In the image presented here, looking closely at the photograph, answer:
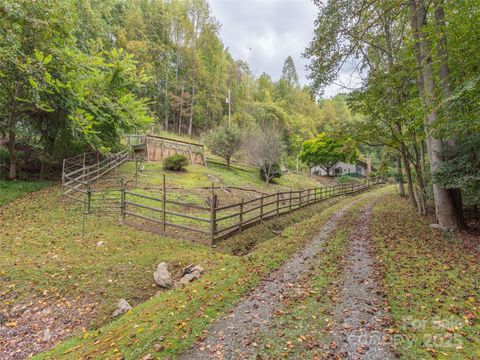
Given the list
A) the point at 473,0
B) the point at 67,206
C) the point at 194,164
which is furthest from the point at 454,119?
the point at 194,164

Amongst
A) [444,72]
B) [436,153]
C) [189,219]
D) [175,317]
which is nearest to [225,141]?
[189,219]

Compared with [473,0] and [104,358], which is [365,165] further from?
[104,358]

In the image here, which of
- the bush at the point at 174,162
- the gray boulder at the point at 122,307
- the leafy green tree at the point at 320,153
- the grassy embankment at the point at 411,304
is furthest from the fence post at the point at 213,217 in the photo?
the leafy green tree at the point at 320,153

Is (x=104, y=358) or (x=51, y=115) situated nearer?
(x=104, y=358)

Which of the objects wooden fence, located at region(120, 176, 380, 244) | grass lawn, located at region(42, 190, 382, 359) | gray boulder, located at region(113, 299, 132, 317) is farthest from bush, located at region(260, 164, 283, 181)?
gray boulder, located at region(113, 299, 132, 317)

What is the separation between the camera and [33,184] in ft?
39.2

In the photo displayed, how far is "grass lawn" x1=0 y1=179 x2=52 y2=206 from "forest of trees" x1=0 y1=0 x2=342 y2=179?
80 cm

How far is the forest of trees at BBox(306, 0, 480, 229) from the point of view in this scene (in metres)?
5.97

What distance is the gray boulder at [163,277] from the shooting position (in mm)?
5375

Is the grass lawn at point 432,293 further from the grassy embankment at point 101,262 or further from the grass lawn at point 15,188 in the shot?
the grass lawn at point 15,188

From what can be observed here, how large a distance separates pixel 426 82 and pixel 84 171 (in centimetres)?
1457

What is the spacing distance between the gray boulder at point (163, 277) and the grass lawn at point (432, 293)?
4206 mm

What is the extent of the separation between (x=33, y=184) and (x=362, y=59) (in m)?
16.0

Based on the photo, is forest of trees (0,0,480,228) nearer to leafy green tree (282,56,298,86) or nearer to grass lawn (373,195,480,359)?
grass lawn (373,195,480,359)
